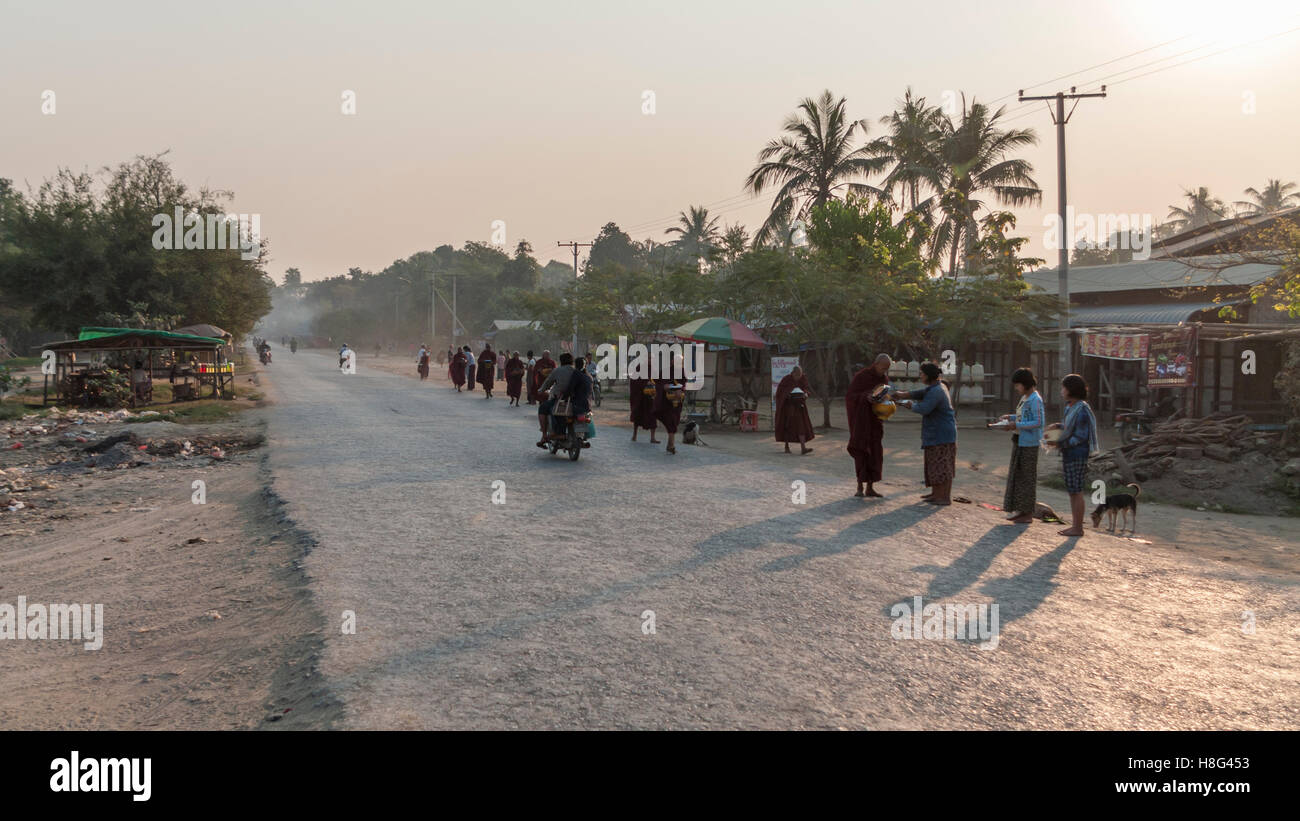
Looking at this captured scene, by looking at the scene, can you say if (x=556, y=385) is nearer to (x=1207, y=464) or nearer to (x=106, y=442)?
(x=106, y=442)

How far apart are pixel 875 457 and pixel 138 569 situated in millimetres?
8156

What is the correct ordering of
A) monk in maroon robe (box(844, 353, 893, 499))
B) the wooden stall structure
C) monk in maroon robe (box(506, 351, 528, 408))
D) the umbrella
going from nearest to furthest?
Answer: monk in maroon robe (box(844, 353, 893, 499)) → the umbrella → the wooden stall structure → monk in maroon robe (box(506, 351, 528, 408))

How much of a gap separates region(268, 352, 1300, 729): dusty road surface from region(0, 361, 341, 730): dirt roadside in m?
0.29

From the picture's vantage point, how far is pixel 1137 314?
24.4m

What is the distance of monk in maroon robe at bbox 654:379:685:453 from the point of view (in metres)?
16.0

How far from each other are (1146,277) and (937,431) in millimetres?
19903

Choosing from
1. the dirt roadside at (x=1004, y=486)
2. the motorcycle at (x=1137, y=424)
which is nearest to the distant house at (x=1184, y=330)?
the motorcycle at (x=1137, y=424)

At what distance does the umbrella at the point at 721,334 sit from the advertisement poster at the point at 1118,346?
7287 millimetres

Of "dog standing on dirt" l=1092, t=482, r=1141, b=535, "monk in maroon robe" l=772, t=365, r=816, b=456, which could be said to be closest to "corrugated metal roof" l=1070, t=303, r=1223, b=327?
"monk in maroon robe" l=772, t=365, r=816, b=456
